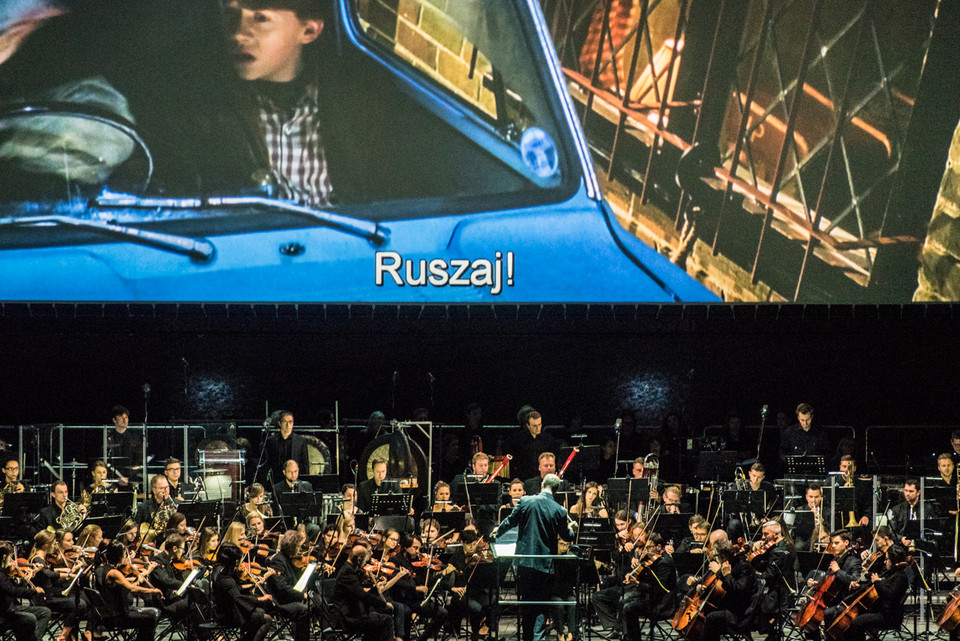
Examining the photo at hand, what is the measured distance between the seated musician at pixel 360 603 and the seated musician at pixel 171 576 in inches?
55.5

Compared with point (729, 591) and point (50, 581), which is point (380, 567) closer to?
point (50, 581)

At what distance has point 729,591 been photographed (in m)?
11.3

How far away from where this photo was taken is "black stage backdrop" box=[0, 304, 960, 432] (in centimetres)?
1686

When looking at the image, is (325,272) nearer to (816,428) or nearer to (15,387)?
(15,387)

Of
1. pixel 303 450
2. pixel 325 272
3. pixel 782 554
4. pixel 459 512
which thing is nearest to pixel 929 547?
pixel 782 554

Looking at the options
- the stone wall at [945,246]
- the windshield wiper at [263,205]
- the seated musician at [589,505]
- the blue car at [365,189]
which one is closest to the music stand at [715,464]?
the seated musician at [589,505]

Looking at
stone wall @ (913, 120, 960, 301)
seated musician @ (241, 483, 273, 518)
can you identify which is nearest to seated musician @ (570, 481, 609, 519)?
seated musician @ (241, 483, 273, 518)

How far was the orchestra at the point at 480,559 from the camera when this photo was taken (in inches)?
426

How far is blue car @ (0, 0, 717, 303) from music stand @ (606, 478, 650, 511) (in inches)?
118

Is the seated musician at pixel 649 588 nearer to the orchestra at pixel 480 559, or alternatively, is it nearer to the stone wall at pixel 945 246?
the orchestra at pixel 480 559

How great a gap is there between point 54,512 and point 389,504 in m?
3.60

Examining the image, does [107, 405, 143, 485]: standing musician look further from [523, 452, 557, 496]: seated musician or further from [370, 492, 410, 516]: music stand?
[523, 452, 557, 496]: seated musician

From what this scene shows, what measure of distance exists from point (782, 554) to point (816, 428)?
10.6ft

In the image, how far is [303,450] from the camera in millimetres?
14172
